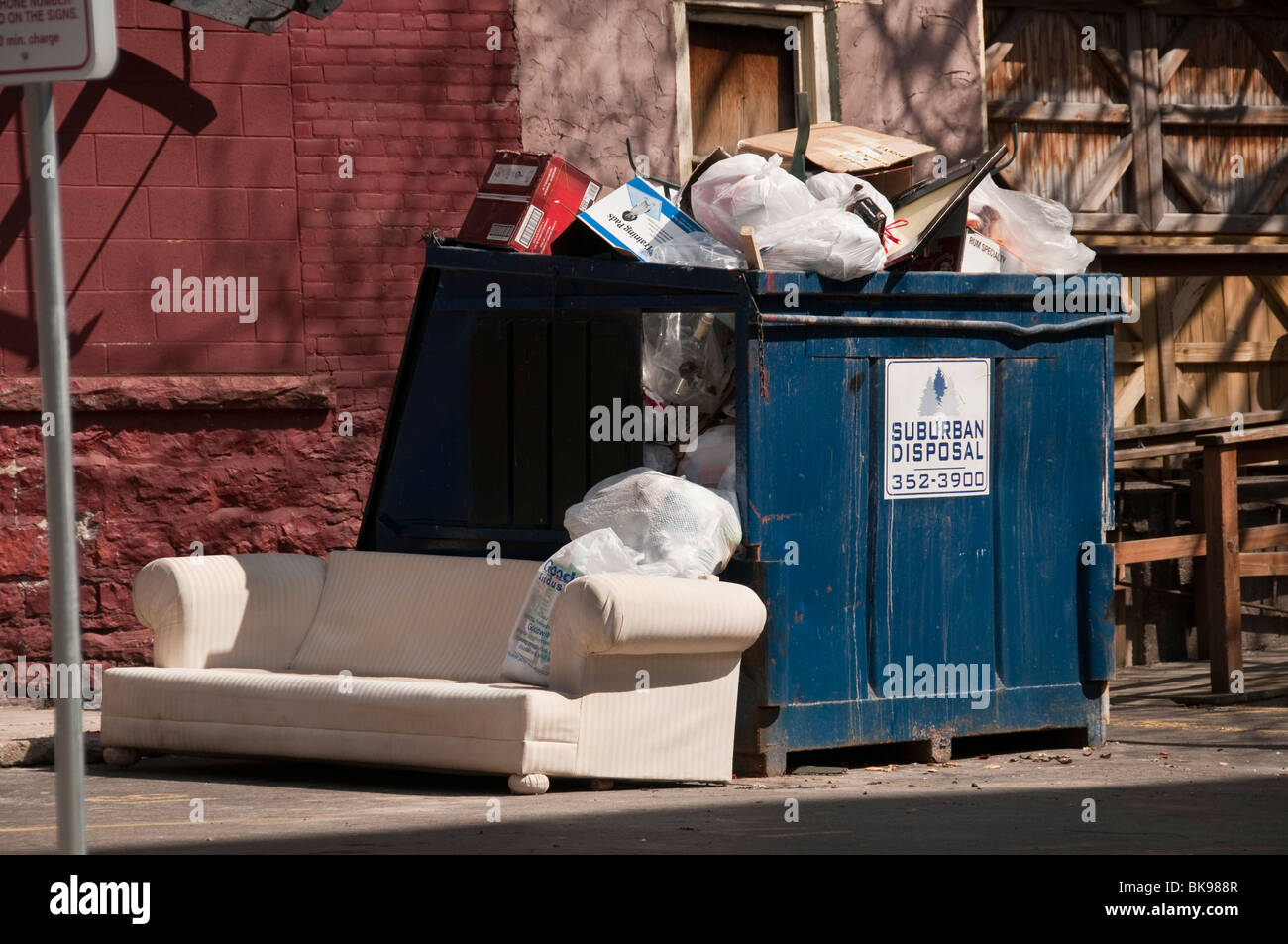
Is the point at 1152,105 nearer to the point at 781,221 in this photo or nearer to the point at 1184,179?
the point at 1184,179

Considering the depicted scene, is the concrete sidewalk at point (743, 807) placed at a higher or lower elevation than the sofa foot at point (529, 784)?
lower

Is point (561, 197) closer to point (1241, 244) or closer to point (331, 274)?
point (331, 274)

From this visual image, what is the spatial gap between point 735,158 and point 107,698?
298cm

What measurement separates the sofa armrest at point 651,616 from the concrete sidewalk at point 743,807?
48cm

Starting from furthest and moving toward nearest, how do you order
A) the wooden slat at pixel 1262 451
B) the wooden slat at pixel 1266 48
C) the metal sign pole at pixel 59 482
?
the wooden slat at pixel 1266 48 < the wooden slat at pixel 1262 451 < the metal sign pole at pixel 59 482

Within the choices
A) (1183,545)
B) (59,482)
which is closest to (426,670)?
(59,482)

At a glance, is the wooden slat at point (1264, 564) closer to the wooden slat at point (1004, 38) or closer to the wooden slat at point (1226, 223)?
the wooden slat at point (1226, 223)

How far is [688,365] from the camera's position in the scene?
6.77m

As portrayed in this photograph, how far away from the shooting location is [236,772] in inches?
264

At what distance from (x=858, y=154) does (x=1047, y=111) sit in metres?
3.82

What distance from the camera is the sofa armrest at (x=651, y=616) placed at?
5707 millimetres

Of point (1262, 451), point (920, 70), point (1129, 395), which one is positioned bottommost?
point (1262, 451)

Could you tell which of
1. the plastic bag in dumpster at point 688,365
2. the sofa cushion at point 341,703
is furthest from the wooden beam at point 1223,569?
the sofa cushion at point 341,703

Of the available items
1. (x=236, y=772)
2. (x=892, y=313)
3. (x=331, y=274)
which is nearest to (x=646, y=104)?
(x=331, y=274)
